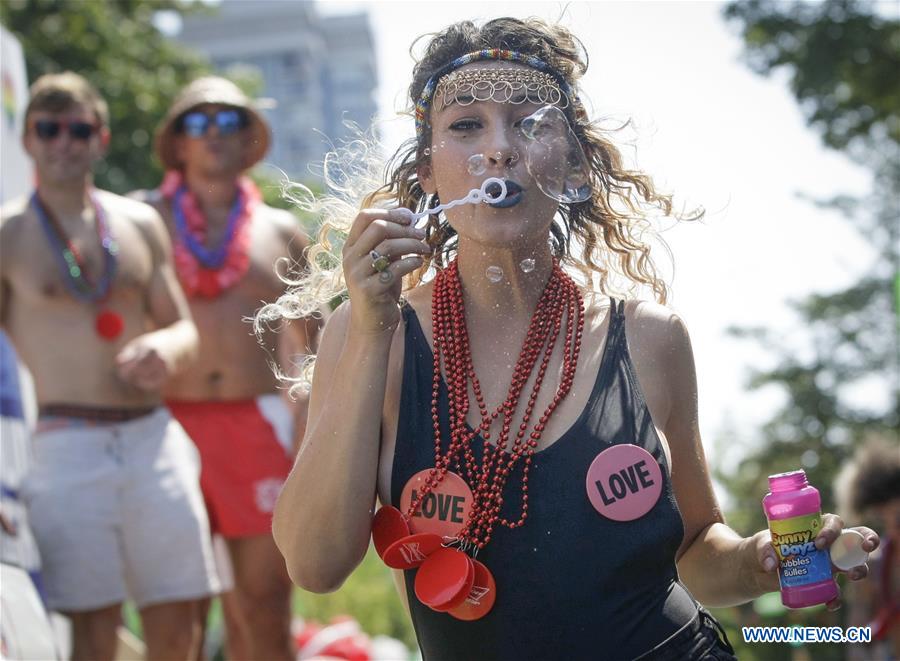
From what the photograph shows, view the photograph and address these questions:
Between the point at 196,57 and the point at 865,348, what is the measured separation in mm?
9335

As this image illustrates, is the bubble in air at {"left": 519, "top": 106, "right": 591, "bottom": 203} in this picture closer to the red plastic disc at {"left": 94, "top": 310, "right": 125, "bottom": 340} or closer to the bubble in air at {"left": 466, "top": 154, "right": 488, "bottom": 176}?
the bubble in air at {"left": 466, "top": 154, "right": 488, "bottom": 176}

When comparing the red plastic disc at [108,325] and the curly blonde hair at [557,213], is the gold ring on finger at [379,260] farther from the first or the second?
the red plastic disc at [108,325]

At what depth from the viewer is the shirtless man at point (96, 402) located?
414 centimetres

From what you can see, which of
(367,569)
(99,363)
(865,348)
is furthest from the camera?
(865,348)

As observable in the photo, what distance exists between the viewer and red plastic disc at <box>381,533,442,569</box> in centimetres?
213

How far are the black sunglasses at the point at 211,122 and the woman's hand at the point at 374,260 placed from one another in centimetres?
290

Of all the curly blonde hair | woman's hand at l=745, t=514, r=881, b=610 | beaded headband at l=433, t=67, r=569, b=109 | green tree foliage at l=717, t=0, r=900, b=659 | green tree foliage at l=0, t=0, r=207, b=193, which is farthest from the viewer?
green tree foliage at l=0, t=0, r=207, b=193

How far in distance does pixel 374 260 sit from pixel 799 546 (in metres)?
0.88

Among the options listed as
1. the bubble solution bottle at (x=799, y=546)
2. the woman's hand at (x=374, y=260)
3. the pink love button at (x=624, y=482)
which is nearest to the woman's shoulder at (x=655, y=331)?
the pink love button at (x=624, y=482)

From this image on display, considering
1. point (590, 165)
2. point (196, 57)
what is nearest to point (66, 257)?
point (590, 165)

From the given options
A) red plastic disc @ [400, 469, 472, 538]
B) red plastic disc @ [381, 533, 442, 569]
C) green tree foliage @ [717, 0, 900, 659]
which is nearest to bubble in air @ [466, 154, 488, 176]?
red plastic disc @ [400, 469, 472, 538]

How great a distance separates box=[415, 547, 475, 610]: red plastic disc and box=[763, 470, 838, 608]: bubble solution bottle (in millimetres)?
534

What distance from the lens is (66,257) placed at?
14.1 feet

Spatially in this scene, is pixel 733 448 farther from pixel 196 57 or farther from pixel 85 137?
pixel 85 137
